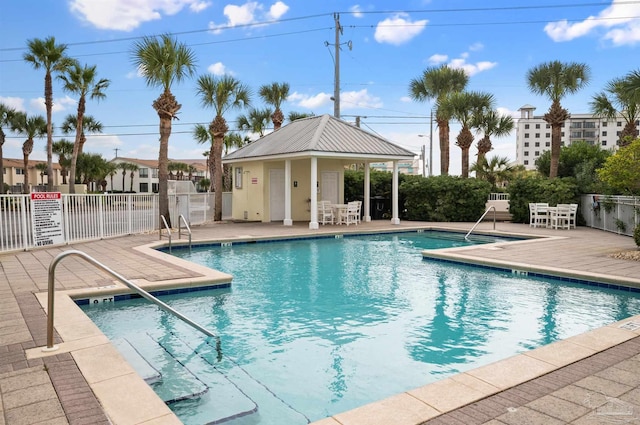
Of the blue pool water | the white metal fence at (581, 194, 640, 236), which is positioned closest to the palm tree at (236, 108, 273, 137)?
the white metal fence at (581, 194, 640, 236)

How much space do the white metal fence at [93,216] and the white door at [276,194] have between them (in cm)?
326

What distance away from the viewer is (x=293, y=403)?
13.0ft

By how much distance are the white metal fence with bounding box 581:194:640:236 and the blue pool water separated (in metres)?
7.37

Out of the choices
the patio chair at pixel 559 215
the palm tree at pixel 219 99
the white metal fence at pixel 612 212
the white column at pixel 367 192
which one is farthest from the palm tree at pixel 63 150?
the white metal fence at pixel 612 212

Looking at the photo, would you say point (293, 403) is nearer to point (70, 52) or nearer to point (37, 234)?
point (37, 234)

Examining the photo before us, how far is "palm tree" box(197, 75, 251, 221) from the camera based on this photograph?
19.4 metres

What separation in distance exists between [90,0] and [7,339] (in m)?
18.2

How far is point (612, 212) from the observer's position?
1550 centimetres

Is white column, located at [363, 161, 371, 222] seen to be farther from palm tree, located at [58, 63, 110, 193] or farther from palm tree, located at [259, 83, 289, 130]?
palm tree, located at [58, 63, 110, 193]

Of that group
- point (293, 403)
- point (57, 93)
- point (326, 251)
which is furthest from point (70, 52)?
point (293, 403)

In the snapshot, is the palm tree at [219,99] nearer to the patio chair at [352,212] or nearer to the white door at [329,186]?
the white door at [329,186]

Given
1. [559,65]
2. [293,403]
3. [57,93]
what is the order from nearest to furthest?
1. [293,403]
2. [559,65]
3. [57,93]

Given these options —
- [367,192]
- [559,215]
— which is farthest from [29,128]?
[559,215]

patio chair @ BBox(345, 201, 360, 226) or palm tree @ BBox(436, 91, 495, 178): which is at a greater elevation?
palm tree @ BBox(436, 91, 495, 178)
